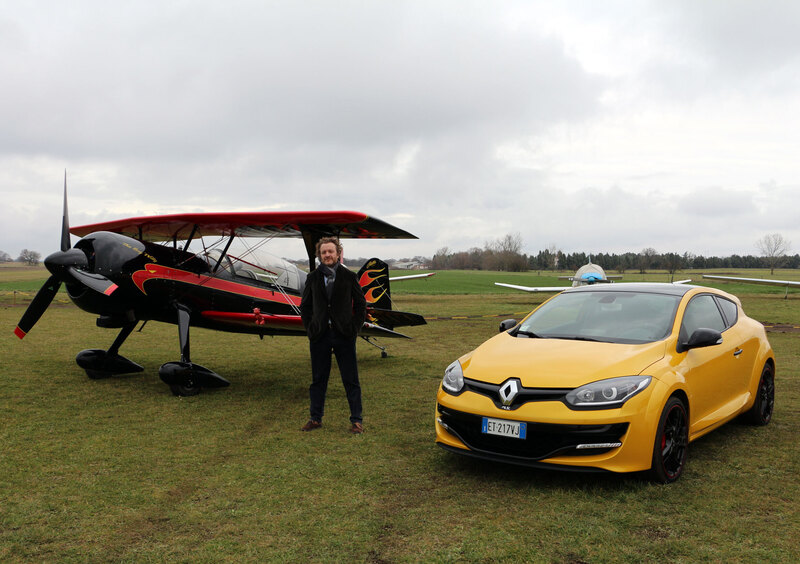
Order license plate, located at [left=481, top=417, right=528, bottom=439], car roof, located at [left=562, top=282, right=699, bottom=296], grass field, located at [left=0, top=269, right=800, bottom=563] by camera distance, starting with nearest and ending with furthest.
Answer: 1. grass field, located at [left=0, top=269, right=800, bottom=563]
2. license plate, located at [left=481, top=417, right=528, bottom=439]
3. car roof, located at [left=562, top=282, right=699, bottom=296]

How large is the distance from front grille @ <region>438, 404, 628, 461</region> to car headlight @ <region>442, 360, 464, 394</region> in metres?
0.23

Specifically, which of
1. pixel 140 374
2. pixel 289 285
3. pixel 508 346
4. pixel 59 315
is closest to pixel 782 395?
pixel 508 346

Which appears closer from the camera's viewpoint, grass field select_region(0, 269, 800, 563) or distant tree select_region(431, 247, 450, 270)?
grass field select_region(0, 269, 800, 563)

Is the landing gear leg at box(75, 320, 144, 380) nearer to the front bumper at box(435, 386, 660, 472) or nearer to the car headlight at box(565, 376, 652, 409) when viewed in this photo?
the front bumper at box(435, 386, 660, 472)

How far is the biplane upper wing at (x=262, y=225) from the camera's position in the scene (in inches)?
308

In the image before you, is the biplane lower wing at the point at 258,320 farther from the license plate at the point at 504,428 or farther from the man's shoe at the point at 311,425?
the license plate at the point at 504,428

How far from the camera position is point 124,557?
3.16 metres

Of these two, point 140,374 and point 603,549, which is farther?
point 140,374

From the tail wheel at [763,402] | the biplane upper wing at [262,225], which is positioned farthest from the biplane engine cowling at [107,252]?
the tail wheel at [763,402]

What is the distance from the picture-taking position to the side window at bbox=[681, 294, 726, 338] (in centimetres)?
493

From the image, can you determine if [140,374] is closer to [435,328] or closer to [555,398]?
[555,398]

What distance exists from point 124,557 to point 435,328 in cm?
1435

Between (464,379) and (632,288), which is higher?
(632,288)

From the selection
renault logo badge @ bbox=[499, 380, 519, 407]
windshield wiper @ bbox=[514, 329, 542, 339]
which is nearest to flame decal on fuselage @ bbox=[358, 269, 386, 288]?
windshield wiper @ bbox=[514, 329, 542, 339]
